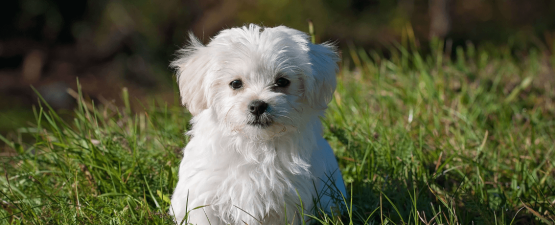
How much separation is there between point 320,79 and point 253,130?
54cm

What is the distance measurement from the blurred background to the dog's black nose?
10.0 meters

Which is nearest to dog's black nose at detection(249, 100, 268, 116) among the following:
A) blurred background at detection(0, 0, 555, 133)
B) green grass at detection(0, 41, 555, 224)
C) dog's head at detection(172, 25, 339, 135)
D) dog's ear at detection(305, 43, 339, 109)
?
dog's head at detection(172, 25, 339, 135)

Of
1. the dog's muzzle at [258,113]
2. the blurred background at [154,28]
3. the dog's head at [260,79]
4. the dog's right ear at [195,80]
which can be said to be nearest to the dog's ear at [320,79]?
the dog's head at [260,79]

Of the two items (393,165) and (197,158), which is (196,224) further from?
(393,165)

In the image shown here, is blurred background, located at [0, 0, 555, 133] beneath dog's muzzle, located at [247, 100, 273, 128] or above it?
beneath

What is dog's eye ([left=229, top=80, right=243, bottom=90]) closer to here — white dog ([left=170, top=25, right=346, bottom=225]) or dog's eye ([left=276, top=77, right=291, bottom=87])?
white dog ([left=170, top=25, right=346, bottom=225])

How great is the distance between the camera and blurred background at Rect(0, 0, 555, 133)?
41.8 feet

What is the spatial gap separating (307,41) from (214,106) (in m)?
0.70

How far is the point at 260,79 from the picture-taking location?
2.64 meters

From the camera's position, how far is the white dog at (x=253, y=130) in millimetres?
2592

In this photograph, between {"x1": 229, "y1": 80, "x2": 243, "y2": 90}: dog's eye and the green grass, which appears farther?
the green grass

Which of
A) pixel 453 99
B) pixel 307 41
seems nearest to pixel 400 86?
pixel 453 99

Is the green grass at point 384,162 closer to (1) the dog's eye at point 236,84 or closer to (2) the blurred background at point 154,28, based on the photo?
(1) the dog's eye at point 236,84

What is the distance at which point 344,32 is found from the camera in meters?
13.3
